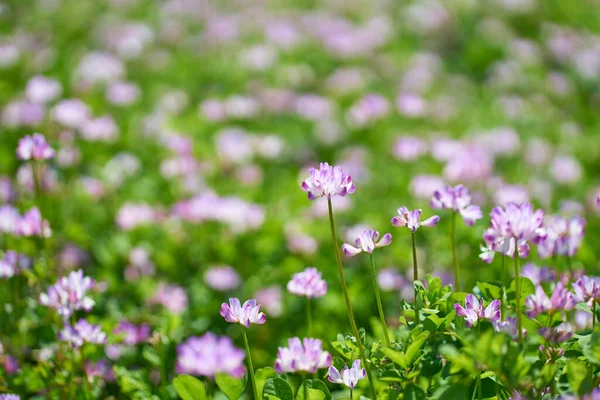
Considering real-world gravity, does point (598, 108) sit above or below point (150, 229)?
below

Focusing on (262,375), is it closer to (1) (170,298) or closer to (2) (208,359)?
(2) (208,359)

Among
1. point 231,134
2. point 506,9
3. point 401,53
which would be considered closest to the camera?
point 231,134

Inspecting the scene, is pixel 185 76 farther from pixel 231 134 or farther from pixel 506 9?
pixel 506 9

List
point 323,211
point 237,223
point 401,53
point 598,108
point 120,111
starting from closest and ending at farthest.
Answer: point 237,223 → point 323,211 → point 120,111 → point 598,108 → point 401,53

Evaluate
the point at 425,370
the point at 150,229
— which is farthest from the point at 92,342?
the point at 150,229

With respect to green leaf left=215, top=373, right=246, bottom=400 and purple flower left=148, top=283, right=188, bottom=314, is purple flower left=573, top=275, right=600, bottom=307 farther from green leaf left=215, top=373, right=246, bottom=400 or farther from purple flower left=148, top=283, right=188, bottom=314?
purple flower left=148, top=283, right=188, bottom=314

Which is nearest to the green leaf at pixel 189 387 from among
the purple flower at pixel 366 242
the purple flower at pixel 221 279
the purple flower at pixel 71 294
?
the purple flower at pixel 71 294
